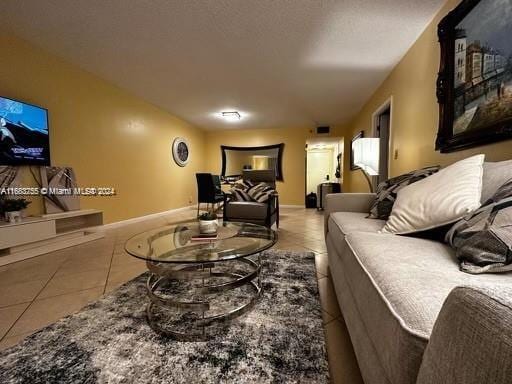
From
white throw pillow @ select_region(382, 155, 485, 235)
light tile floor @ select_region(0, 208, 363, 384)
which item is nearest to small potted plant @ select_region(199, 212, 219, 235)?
light tile floor @ select_region(0, 208, 363, 384)

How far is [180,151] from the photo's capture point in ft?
17.6

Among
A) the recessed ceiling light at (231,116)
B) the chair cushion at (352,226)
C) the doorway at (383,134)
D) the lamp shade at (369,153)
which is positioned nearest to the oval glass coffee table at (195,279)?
the chair cushion at (352,226)

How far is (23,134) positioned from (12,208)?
0.76 meters

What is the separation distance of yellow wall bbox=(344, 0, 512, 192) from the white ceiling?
0.45ft

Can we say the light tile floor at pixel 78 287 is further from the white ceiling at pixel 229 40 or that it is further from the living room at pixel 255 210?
the white ceiling at pixel 229 40

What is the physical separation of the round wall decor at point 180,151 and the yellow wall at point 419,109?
4.14 meters

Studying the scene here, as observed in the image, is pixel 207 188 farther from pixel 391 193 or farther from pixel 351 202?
pixel 391 193

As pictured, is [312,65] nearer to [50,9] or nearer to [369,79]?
[369,79]

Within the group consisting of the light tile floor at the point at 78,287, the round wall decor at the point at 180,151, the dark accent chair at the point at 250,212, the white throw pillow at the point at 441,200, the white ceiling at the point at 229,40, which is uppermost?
the white ceiling at the point at 229,40

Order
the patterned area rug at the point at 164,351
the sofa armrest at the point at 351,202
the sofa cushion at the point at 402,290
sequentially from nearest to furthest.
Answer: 1. the sofa cushion at the point at 402,290
2. the patterned area rug at the point at 164,351
3. the sofa armrest at the point at 351,202

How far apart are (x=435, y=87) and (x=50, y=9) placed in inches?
131

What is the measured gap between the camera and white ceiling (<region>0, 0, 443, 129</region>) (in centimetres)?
188

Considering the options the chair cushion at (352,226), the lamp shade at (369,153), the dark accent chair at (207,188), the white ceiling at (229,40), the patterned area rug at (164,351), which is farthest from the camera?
the dark accent chair at (207,188)

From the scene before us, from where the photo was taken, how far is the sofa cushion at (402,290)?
18.8 inches
